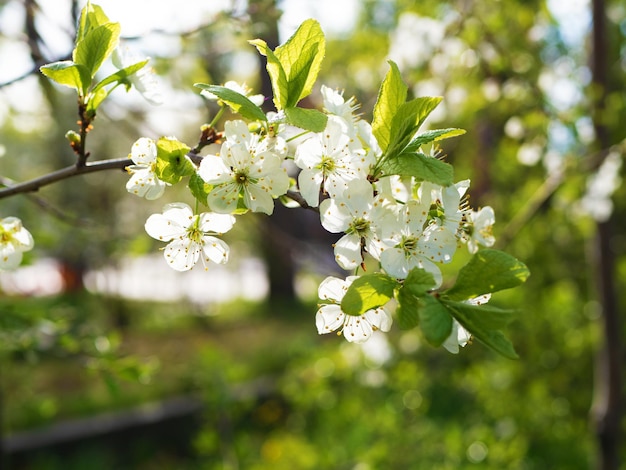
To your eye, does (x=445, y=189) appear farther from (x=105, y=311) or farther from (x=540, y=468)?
(x=105, y=311)

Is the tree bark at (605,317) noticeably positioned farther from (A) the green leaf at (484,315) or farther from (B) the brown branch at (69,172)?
(B) the brown branch at (69,172)

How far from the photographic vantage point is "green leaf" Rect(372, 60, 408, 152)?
0.72 m

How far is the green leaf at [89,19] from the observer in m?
0.79

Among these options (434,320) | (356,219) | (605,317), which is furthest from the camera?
(605,317)

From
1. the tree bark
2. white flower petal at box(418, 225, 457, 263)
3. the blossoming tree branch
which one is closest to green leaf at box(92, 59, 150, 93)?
the blossoming tree branch

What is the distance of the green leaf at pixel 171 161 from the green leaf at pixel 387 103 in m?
0.23

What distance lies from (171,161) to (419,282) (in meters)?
0.31

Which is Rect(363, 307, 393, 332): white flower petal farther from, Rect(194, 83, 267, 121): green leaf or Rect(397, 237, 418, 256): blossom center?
Rect(194, 83, 267, 121): green leaf

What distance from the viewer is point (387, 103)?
2.39 ft

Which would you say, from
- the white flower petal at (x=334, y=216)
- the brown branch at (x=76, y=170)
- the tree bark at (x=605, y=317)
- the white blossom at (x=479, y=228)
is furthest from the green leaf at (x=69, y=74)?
the tree bark at (x=605, y=317)

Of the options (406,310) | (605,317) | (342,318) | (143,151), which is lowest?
(605,317)

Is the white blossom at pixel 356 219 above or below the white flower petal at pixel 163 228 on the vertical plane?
above

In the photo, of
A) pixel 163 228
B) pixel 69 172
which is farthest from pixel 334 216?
pixel 69 172

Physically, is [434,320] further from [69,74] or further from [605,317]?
[605,317]
